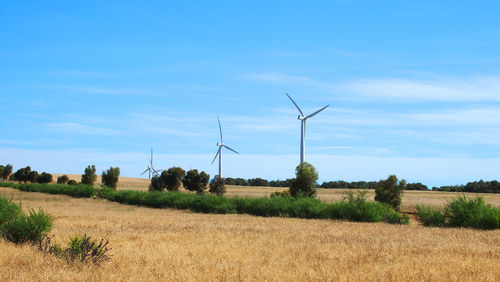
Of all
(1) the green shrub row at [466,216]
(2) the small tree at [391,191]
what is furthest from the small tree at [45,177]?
(1) the green shrub row at [466,216]

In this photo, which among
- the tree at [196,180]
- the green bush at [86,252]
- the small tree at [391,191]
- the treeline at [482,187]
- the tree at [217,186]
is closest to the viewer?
the green bush at [86,252]

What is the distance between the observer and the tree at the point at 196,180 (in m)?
66.4

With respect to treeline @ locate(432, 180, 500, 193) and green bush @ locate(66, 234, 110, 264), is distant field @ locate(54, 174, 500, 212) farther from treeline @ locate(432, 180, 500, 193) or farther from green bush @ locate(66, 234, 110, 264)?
green bush @ locate(66, 234, 110, 264)

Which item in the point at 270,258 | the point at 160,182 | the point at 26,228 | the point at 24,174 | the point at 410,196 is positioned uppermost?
the point at 24,174

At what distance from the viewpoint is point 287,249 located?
14.5 metres

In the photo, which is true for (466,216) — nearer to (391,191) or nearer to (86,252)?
(391,191)

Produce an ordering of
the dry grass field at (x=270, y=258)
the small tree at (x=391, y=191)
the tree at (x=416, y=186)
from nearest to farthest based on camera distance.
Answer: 1. the dry grass field at (x=270, y=258)
2. the small tree at (x=391, y=191)
3. the tree at (x=416, y=186)

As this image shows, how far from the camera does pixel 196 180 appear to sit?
66.5 meters

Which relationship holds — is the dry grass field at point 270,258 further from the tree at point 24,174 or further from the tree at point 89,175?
the tree at point 24,174

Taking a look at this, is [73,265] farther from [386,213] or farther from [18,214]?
[386,213]

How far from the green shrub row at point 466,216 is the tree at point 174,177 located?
4617 cm

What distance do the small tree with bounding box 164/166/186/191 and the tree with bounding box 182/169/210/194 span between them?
2.11 m

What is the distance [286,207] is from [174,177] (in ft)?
126

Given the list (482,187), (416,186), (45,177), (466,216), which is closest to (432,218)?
(466,216)
